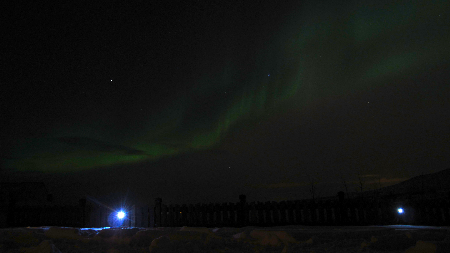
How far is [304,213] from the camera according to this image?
456 inches

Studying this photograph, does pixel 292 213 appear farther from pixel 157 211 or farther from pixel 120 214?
pixel 120 214

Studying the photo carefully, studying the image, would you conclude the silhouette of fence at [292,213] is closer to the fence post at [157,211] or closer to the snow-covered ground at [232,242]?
the fence post at [157,211]

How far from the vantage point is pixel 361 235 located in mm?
4793

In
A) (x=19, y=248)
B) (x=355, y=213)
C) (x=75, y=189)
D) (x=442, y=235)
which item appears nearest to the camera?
(x=19, y=248)

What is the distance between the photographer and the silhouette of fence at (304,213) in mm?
9781

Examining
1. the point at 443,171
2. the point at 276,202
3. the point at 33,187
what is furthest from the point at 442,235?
the point at 443,171

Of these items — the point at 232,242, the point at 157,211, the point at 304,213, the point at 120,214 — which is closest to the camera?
the point at 232,242

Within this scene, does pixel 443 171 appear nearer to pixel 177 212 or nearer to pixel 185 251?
pixel 177 212

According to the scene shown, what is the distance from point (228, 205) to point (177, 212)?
2.49 metres

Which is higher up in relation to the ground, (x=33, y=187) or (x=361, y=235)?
(x=33, y=187)

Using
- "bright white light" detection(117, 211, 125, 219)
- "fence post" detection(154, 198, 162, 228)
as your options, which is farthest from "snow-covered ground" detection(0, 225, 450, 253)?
"bright white light" detection(117, 211, 125, 219)

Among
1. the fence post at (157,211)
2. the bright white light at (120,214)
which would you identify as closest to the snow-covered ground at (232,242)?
the fence post at (157,211)

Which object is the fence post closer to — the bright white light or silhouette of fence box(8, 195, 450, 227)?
silhouette of fence box(8, 195, 450, 227)

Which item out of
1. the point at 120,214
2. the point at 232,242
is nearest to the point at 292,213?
the point at 232,242
